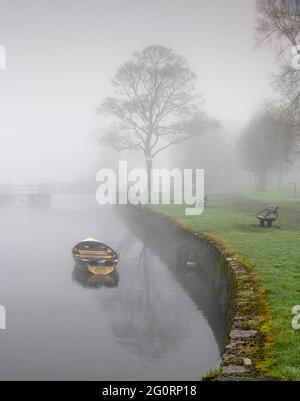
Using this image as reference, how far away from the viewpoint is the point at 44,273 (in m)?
25.6

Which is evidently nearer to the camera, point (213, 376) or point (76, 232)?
point (213, 376)

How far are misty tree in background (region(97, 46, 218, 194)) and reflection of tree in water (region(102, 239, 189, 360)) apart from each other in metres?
27.3

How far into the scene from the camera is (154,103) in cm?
4884

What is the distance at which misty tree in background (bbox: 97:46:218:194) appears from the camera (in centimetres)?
4722

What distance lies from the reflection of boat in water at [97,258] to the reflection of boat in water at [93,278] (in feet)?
0.72

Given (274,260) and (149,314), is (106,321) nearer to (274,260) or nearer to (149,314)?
(149,314)

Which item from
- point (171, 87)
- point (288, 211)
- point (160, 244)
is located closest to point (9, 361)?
point (160, 244)

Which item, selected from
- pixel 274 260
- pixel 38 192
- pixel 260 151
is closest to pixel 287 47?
pixel 274 260

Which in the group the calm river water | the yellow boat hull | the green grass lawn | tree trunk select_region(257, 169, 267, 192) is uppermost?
tree trunk select_region(257, 169, 267, 192)

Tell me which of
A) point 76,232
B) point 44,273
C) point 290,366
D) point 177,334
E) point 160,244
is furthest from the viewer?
point 76,232

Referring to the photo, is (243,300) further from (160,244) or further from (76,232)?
(76,232)

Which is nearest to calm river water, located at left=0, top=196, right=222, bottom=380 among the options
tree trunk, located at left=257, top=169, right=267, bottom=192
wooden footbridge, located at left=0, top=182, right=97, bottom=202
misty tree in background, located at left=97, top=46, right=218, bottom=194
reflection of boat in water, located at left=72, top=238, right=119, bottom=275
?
reflection of boat in water, located at left=72, top=238, right=119, bottom=275

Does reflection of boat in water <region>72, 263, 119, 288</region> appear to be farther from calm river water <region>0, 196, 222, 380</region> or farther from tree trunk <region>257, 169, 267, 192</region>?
tree trunk <region>257, 169, 267, 192</region>

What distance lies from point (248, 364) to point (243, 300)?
4286mm
